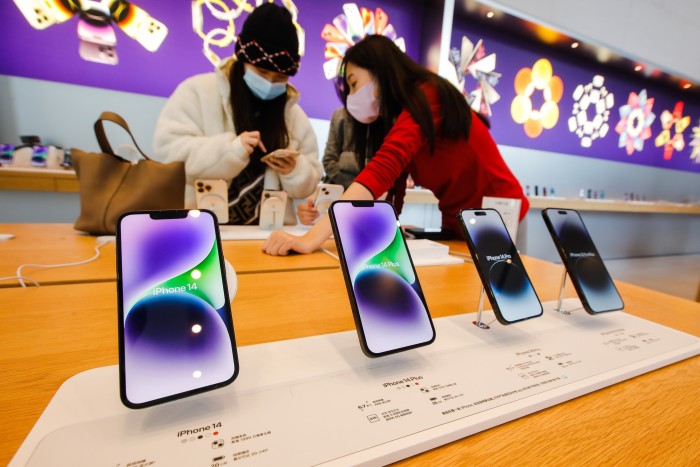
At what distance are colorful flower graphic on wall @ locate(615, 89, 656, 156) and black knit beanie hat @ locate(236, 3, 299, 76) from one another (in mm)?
4977

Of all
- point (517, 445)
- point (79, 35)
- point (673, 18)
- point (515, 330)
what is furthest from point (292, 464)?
point (673, 18)

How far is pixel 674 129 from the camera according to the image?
489cm

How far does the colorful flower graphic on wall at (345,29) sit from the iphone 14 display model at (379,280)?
252cm

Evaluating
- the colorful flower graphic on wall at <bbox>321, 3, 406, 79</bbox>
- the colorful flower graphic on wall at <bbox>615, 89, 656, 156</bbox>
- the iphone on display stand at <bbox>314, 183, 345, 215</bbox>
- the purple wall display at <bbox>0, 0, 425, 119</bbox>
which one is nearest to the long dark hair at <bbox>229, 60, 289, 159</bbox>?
the iphone on display stand at <bbox>314, 183, 345, 215</bbox>

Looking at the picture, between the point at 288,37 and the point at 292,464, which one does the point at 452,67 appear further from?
the point at 292,464

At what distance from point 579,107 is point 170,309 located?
4.97 metres

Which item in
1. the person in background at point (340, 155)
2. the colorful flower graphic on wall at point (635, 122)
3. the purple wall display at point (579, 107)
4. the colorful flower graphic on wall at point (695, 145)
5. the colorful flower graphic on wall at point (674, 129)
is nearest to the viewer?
the person in background at point (340, 155)

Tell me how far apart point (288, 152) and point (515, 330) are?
0.94 metres

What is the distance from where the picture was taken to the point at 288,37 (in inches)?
47.1

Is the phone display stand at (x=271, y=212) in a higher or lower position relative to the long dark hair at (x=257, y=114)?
lower

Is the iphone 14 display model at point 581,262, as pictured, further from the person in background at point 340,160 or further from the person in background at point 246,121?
the person in background at point 246,121

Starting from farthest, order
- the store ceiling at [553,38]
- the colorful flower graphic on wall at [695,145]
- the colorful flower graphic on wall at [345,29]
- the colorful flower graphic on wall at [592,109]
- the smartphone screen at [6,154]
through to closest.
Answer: the colorful flower graphic on wall at [695,145] → the colorful flower graphic on wall at [592,109] → the store ceiling at [553,38] → the colorful flower graphic on wall at [345,29] → the smartphone screen at [6,154]

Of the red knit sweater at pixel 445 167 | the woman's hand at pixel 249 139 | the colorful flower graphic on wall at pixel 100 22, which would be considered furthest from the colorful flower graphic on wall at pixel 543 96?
the colorful flower graphic on wall at pixel 100 22

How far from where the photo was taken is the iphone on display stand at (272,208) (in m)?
1.10
